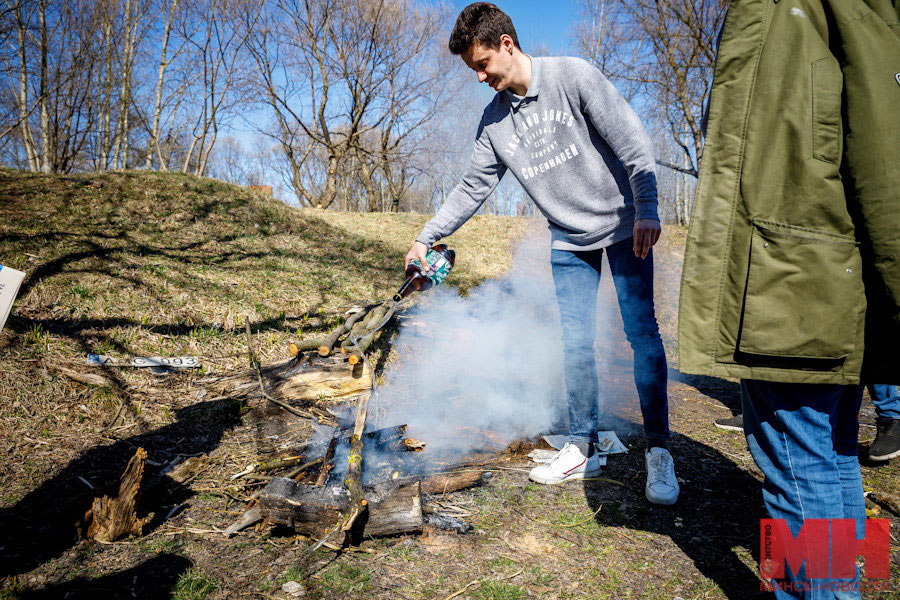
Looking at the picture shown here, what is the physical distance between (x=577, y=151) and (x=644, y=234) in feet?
1.97

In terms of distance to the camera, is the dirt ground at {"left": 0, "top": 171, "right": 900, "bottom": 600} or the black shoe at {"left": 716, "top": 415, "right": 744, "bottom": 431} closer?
the dirt ground at {"left": 0, "top": 171, "right": 900, "bottom": 600}

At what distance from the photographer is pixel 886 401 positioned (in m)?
2.67

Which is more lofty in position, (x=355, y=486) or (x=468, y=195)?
(x=468, y=195)

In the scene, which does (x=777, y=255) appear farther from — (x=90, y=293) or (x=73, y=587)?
(x=90, y=293)

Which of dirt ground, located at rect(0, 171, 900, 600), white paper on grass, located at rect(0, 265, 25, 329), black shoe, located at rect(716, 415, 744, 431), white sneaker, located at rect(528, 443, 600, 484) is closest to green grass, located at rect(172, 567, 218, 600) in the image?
dirt ground, located at rect(0, 171, 900, 600)

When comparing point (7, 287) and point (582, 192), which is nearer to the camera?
point (7, 287)

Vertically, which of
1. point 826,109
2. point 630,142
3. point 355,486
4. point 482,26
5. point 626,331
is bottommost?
point 355,486

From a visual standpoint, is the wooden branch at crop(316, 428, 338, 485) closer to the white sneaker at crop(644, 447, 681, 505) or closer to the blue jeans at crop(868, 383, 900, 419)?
the white sneaker at crop(644, 447, 681, 505)

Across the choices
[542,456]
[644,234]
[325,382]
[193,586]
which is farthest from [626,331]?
[193,586]

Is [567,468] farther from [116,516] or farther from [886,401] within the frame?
[116,516]

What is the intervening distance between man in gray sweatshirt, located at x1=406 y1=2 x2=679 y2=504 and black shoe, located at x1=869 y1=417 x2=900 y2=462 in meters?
1.35

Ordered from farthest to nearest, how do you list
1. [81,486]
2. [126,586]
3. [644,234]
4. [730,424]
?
[730,424], [81,486], [644,234], [126,586]

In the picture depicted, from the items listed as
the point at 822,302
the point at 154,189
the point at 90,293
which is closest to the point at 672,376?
Result: the point at 822,302

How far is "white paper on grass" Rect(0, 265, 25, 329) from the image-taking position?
1.72m
